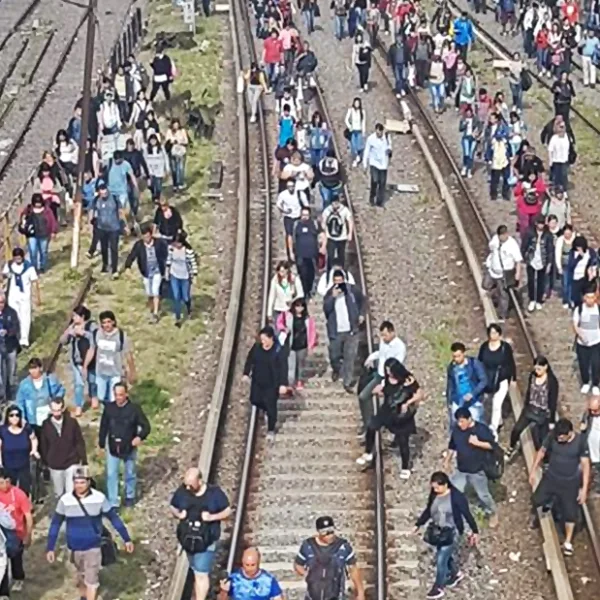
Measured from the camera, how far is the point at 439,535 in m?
14.7

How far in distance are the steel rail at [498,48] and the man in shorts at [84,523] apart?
20.3 metres

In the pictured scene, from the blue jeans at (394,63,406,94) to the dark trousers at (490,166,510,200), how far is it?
333 inches

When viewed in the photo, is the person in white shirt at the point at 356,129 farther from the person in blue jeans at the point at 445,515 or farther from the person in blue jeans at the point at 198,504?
the person in blue jeans at the point at 198,504

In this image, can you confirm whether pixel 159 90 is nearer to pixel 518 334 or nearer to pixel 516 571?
pixel 518 334

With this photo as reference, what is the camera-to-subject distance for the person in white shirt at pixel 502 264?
21.0 metres

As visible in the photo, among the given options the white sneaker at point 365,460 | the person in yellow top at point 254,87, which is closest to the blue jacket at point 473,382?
the white sneaker at point 365,460

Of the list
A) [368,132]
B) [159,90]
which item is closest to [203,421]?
[368,132]

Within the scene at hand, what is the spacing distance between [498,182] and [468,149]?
1237mm

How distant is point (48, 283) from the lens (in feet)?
80.8

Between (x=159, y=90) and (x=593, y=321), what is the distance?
20027 millimetres

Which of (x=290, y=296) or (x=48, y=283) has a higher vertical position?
(x=290, y=296)

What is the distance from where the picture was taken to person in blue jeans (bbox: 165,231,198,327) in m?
21.1

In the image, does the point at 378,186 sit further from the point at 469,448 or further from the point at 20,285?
the point at 469,448

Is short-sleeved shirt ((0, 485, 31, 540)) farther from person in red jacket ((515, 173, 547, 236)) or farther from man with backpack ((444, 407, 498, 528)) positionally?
person in red jacket ((515, 173, 547, 236))
